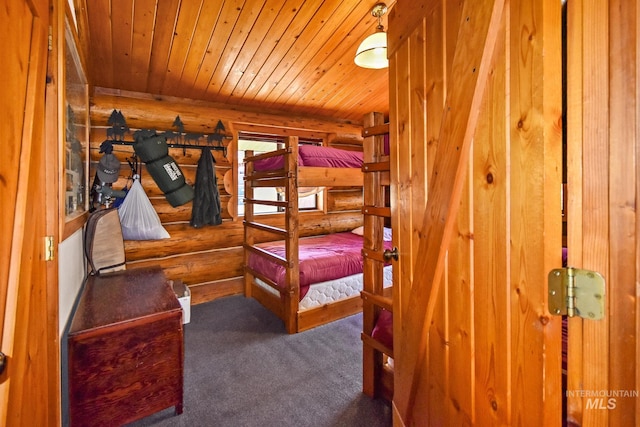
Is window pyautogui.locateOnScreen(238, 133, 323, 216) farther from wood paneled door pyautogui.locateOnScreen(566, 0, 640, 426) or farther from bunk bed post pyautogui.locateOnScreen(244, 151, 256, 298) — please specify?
wood paneled door pyautogui.locateOnScreen(566, 0, 640, 426)

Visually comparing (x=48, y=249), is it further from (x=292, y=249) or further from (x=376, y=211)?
(x=292, y=249)

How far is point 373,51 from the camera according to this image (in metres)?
2.20

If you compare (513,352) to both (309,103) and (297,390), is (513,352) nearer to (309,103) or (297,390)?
(297,390)

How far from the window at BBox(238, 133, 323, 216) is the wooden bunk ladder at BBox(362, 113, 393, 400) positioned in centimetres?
195

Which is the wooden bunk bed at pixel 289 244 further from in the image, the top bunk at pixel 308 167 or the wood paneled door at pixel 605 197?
the wood paneled door at pixel 605 197

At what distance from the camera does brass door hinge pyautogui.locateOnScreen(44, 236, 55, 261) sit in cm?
103

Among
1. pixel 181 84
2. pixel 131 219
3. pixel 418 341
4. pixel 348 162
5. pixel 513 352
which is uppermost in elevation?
pixel 181 84

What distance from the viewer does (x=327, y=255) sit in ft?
10.2

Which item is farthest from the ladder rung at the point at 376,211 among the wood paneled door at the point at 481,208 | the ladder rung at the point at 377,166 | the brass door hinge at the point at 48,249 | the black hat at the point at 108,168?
the black hat at the point at 108,168

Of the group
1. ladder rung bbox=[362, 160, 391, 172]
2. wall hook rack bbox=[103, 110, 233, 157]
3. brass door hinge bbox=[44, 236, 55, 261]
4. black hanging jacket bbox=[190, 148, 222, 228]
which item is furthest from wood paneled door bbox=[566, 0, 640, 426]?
wall hook rack bbox=[103, 110, 233, 157]

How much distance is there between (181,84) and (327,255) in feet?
7.71

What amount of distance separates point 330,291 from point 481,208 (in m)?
2.35

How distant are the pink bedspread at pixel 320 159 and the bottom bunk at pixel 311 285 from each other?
92 centimetres

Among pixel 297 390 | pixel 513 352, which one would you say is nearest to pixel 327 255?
pixel 297 390
